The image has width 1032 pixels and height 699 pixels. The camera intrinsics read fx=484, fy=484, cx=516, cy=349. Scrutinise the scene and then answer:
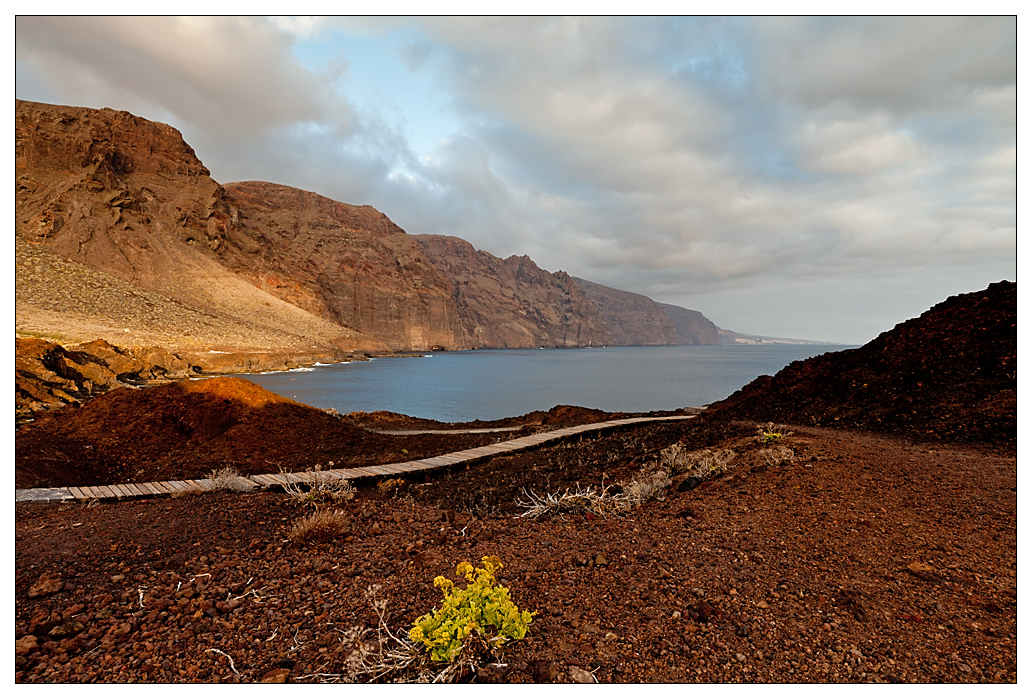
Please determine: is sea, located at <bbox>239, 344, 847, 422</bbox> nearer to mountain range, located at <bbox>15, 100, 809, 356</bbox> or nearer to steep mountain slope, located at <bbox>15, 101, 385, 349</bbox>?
mountain range, located at <bbox>15, 100, 809, 356</bbox>

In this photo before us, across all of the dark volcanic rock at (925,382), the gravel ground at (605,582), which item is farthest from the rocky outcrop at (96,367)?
the dark volcanic rock at (925,382)

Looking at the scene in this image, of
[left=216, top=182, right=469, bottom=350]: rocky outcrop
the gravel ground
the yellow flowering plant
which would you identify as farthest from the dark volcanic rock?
[left=216, top=182, right=469, bottom=350]: rocky outcrop

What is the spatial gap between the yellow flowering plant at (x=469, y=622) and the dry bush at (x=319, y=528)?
2333 millimetres

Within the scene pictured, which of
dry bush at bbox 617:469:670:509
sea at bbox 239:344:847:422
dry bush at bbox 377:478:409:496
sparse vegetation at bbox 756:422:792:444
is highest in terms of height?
sparse vegetation at bbox 756:422:792:444

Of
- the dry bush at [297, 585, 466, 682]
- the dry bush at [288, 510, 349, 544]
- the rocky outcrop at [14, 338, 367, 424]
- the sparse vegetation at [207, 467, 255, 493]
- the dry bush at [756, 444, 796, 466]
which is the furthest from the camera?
the rocky outcrop at [14, 338, 367, 424]

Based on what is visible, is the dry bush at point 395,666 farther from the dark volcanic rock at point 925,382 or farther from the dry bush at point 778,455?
the dark volcanic rock at point 925,382

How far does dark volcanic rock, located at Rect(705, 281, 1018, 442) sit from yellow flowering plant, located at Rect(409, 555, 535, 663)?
7.66m

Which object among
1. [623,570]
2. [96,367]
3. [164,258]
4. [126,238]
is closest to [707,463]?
[623,570]

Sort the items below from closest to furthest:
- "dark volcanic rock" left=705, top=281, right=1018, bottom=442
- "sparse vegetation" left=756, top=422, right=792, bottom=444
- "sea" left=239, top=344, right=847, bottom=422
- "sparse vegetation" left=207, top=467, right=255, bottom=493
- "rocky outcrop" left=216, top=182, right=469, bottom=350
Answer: "sparse vegetation" left=207, top=467, right=255, bottom=493 < "sparse vegetation" left=756, top=422, right=792, bottom=444 < "dark volcanic rock" left=705, top=281, right=1018, bottom=442 < "sea" left=239, top=344, right=847, bottom=422 < "rocky outcrop" left=216, top=182, right=469, bottom=350

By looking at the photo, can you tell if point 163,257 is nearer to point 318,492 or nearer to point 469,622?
point 318,492

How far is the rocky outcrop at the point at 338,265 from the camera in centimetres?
10373

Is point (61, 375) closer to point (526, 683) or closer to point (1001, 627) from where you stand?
point (526, 683)

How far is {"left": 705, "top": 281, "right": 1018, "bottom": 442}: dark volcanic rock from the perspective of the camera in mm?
7457

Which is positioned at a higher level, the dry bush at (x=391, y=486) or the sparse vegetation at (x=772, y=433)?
the sparse vegetation at (x=772, y=433)
